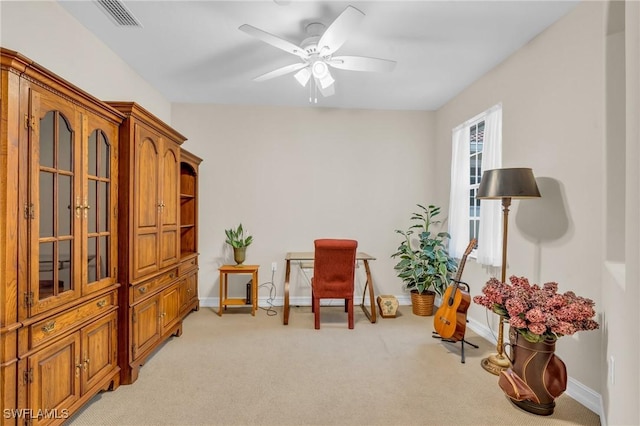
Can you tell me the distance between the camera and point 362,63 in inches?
99.7

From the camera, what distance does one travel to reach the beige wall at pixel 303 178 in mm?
4449

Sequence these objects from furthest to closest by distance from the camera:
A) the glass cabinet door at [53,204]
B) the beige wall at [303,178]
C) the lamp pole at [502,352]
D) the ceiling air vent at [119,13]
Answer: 1. the beige wall at [303,178]
2. the lamp pole at [502,352]
3. the ceiling air vent at [119,13]
4. the glass cabinet door at [53,204]

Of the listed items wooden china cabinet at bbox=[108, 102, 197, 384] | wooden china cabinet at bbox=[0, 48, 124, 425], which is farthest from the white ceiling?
wooden china cabinet at bbox=[0, 48, 124, 425]

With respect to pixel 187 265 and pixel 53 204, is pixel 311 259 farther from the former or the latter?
pixel 53 204

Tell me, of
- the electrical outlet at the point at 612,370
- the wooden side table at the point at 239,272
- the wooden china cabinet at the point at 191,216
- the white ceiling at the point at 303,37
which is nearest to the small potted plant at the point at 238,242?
the wooden side table at the point at 239,272

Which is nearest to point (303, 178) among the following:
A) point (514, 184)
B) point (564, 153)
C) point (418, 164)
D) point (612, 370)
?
point (418, 164)

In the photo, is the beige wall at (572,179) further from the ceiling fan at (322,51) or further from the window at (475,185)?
the ceiling fan at (322,51)

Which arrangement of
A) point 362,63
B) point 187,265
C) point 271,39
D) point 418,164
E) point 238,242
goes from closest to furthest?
point 271,39, point 362,63, point 187,265, point 238,242, point 418,164

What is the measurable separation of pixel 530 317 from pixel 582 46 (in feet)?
6.24

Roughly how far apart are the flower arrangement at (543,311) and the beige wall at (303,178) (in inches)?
96.5

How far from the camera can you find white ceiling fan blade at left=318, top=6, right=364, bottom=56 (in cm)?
186

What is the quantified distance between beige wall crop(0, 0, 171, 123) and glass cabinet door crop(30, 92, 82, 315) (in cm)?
68

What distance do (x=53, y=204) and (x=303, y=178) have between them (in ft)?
10.1

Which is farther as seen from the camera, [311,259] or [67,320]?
[311,259]
